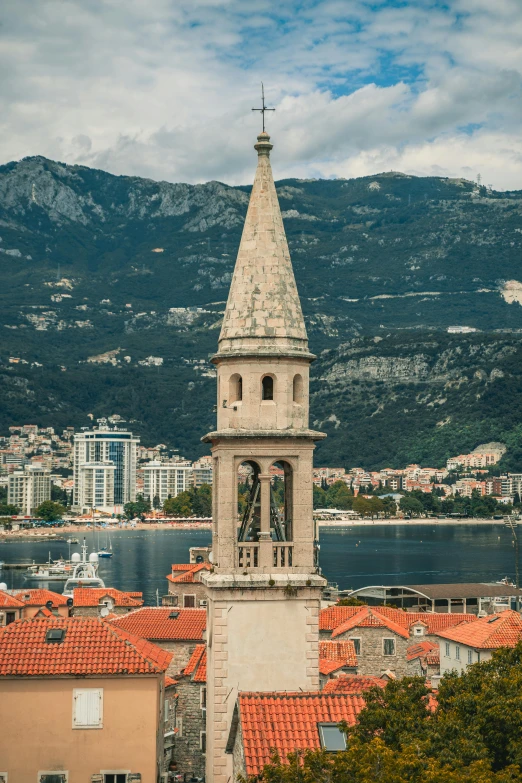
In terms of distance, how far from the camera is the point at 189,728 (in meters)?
31.3

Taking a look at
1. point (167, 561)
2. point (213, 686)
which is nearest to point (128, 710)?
point (213, 686)

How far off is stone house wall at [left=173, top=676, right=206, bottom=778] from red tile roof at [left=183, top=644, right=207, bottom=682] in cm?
18

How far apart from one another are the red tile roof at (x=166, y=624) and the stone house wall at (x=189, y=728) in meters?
3.19

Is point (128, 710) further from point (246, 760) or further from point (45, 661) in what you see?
point (246, 760)

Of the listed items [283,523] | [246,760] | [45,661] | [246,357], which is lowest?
[246,760]

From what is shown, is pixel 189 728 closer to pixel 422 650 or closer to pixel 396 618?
pixel 422 650

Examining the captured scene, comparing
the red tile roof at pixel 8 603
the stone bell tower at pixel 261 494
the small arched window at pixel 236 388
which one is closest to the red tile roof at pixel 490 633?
the red tile roof at pixel 8 603

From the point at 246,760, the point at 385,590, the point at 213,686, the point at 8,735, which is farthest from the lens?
the point at 385,590

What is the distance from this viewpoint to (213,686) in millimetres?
18797

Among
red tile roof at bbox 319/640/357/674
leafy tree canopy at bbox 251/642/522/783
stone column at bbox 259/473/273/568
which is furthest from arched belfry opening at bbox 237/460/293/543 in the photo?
red tile roof at bbox 319/640/357/674

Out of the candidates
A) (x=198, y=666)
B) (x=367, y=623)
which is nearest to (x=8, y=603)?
(x=367, y=623)

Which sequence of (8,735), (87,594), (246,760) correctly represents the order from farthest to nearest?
(87,594)
(8,735)
(246,760)

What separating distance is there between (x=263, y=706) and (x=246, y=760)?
3.04ft

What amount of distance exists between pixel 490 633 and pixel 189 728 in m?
10.9
